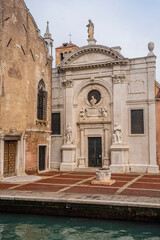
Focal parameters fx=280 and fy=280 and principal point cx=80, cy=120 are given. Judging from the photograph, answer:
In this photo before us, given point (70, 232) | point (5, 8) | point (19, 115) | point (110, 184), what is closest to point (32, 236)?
point (70, 232)

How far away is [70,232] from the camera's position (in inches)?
368

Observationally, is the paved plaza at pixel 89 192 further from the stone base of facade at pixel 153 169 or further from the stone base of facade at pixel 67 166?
the stone base of facade at pixel 67 166

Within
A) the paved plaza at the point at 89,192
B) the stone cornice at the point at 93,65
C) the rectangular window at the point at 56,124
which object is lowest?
the paved plaza at the point at 89,192

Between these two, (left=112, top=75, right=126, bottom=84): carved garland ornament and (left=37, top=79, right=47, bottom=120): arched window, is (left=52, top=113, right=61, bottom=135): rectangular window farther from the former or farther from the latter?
(left=112, top=75, right=126, bottom=84): carved garland ornament

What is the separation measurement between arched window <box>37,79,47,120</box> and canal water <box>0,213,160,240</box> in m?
11.5

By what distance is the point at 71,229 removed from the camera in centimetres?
959

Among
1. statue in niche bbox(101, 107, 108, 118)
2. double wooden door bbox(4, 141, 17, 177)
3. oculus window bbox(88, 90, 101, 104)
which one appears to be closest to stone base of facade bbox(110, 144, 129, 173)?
statue in niche bbox(101, 107, 108, 118)

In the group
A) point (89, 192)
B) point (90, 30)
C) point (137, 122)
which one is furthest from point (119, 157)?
point (90, 30)

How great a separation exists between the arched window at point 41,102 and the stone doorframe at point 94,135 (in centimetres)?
326

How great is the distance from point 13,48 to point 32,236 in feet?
41.9

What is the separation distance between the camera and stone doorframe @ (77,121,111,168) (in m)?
22.3

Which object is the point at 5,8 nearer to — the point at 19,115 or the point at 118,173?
the point at 19,115

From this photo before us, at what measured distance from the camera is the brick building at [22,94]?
17.5 meters

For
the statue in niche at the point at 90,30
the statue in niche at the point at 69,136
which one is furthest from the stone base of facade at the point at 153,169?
the statue in niche at the point at 90,30
